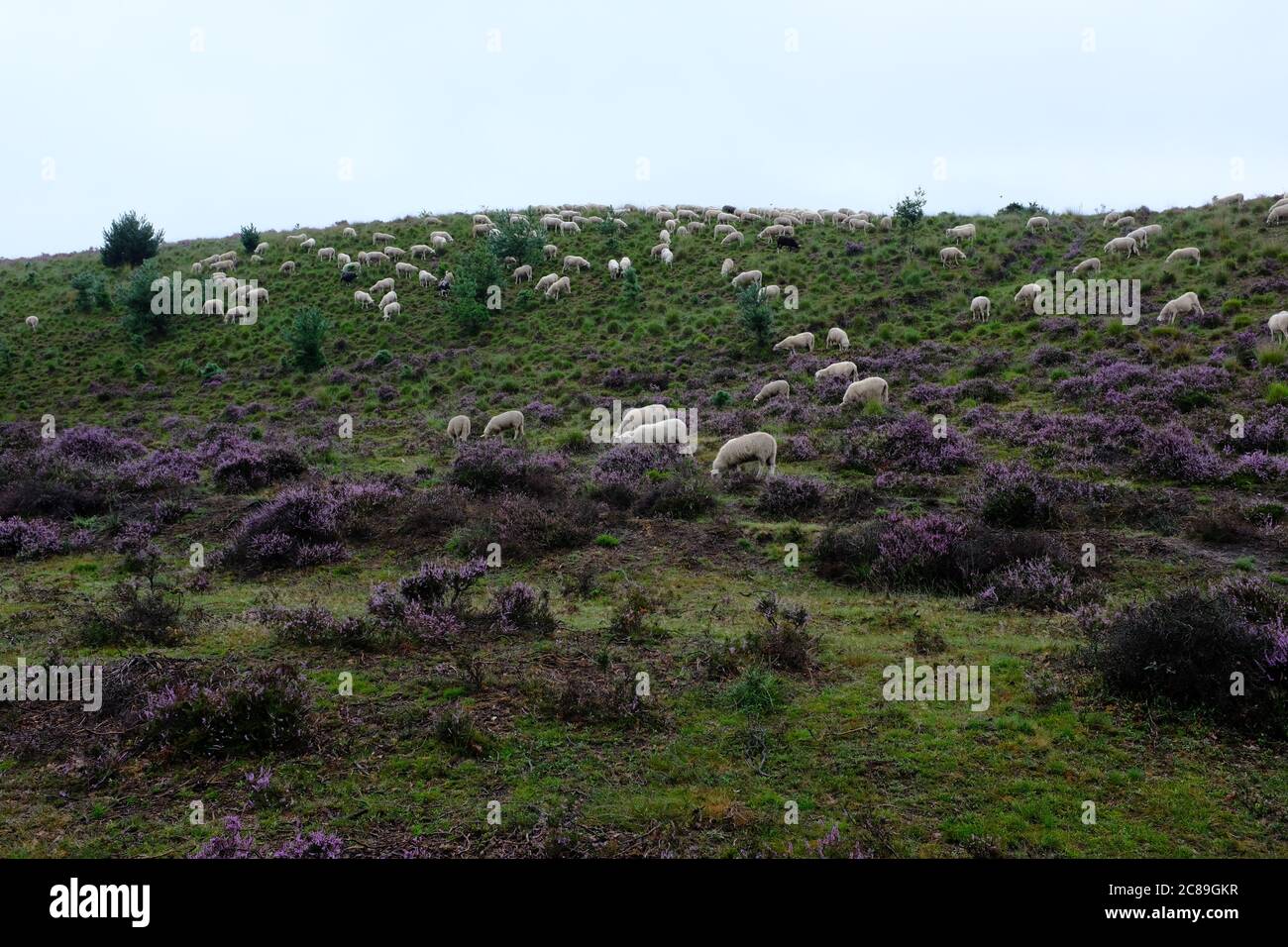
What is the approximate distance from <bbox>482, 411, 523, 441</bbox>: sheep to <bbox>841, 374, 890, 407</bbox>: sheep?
34.4ft

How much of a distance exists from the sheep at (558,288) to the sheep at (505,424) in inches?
730

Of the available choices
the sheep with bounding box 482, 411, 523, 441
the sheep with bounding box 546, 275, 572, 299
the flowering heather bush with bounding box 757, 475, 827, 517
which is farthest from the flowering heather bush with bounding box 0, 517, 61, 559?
the sheep with bounding box 546, 275, 572, 299

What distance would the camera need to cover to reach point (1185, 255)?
29.0 metres

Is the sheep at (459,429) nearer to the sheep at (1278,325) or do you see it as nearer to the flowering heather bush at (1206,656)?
the flowering heather bush at (1206,656)

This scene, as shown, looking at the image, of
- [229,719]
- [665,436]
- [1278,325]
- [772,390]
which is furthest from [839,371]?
[229,719]

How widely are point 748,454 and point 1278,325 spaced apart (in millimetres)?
16896

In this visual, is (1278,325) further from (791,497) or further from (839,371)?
(791,497)

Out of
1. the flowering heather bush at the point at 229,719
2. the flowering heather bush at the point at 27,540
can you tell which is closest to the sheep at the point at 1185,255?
the flowering heather bush at the point at 229,719

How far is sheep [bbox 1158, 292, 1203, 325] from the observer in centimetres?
2386

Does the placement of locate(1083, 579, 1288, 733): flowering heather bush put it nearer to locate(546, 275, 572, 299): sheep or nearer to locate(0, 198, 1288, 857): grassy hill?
locate(0, 198, 1288, 857): grassy hill

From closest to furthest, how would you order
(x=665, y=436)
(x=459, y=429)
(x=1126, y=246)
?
(x=665, y=436) < (x=459, y=429) < (x=1126, y=246)

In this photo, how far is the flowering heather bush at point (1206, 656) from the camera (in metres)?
6.26

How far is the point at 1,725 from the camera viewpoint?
6.71 m

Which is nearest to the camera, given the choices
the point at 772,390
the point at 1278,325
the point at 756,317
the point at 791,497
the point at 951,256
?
the point at 791,497
